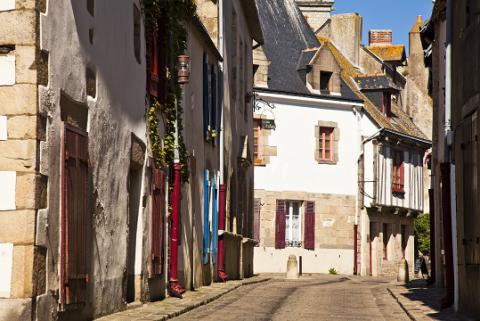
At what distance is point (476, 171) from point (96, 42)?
15.4ft

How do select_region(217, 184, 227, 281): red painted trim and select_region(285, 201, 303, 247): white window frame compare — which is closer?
select_region(217, 184, 227, 281): red painted trim

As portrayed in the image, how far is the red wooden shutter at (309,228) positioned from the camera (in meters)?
37.3

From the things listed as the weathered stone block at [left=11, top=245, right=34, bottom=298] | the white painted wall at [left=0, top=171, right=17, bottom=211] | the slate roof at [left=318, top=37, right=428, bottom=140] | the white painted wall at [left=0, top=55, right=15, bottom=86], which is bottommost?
the weathered stone block at [left=11, top=245, right=34, bottom=298]

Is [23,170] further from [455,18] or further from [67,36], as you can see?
[455,18]

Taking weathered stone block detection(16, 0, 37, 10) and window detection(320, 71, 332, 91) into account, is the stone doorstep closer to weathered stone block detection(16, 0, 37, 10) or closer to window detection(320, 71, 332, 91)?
weathered stone block detection(16, 0, 37, 10)

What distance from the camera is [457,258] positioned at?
15.0 meters

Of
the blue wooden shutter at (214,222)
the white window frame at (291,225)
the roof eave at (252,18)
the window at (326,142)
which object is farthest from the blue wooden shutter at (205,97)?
the window at (326,142)

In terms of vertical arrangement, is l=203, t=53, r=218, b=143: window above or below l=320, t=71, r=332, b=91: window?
below

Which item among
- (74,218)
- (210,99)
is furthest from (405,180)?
(74,218)

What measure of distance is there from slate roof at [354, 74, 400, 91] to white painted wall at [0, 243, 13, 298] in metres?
33.9

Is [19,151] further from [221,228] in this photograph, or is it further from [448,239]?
[221,228]

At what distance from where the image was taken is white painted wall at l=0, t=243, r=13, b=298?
9.10m

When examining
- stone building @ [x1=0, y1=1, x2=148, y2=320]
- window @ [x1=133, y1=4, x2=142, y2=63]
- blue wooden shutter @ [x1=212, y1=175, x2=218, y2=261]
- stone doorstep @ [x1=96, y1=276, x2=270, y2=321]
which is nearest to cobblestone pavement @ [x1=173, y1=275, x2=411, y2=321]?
stone doorstep @ [x1=96, y1=276, x2=270, y2=321]

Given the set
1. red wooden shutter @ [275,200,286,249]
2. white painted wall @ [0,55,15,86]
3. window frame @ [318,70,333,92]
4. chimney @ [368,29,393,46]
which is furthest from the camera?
Result: chimney @ [368,29,393,46]
